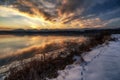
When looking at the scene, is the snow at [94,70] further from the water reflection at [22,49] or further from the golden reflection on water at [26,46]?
the golden reflection on water at [26,46]

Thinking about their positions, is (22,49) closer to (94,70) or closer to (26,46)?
(26,46)

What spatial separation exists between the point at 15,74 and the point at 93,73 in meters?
3.50

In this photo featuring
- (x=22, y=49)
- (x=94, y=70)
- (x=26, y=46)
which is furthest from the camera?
(x=26, y=46)

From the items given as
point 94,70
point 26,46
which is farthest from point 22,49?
point 94,70

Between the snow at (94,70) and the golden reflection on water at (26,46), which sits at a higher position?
the snow at (94,70)

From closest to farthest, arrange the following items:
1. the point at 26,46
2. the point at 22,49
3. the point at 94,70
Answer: the point at 94,70 → the point at 22,49 → the point at 26,46

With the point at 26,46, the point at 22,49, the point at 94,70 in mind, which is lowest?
the point at 26,46

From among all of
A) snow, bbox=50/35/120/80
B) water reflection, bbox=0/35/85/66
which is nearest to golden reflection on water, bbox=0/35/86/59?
water reflection, bbox=0/35/85/66

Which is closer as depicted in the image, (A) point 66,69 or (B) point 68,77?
(B) point 68,77

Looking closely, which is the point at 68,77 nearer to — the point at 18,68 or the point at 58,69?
the point at 58,69

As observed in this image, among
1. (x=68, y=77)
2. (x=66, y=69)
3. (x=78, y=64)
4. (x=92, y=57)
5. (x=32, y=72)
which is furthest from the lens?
(x=92, y=57)

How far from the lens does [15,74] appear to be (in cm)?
1179

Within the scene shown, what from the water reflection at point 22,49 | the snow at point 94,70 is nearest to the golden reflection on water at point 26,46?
the water reflection at point 22,49

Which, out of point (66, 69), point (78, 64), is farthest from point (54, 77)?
point (78, 64)
